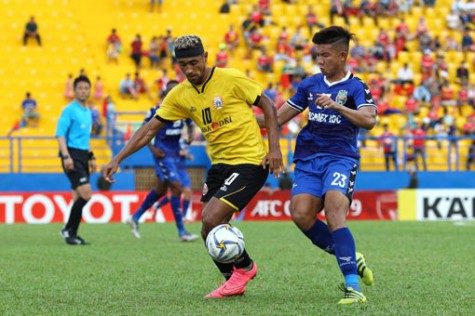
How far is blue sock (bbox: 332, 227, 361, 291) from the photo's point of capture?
791 cm

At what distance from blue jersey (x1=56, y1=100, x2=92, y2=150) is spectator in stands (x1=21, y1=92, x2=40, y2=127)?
16.3 metres

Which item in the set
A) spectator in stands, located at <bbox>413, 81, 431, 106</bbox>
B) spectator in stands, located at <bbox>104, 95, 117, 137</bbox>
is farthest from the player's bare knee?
spectator in stands, located at <bbox>413, 81, 431, 106</bbox>

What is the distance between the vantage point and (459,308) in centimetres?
757

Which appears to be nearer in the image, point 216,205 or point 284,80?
point 216,205

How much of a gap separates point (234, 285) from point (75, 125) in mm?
6921

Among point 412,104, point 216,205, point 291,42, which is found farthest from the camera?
point 291,42

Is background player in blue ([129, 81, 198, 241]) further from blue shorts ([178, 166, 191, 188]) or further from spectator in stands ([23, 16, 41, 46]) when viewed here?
spectator in stands ([23, 16, 41, 46])

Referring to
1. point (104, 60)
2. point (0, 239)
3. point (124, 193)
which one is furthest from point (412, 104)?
point (0, 239)

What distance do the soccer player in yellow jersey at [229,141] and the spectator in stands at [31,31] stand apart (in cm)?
2599

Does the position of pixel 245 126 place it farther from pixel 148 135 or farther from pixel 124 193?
pixel 124 193

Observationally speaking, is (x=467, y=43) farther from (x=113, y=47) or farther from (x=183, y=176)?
(x=183, y=176)

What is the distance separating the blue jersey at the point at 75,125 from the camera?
14.7 m

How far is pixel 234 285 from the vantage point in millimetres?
8461

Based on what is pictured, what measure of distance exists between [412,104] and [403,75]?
75.6 inches
